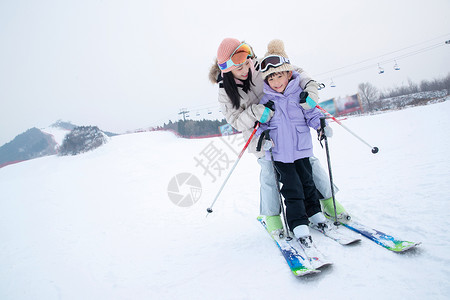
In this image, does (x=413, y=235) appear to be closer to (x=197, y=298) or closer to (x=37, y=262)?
(x=197, y=298)

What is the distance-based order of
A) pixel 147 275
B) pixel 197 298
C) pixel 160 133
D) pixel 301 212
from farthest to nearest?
pixel 160 133, pixel 147 275, pixel 301 212, pixel 197 298

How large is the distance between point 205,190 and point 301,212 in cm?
443

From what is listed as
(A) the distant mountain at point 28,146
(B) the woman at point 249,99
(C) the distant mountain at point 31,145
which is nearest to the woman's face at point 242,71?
(B) the woman at point 249,99

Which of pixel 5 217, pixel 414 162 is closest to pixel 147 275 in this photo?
pixel 414 162

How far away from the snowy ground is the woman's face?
76.2 inches

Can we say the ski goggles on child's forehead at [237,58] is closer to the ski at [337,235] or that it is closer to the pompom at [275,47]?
the pompom at [275,47]

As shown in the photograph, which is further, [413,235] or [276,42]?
[276,42]

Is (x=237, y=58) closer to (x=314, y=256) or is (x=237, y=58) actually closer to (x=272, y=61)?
(x=272, y=61)

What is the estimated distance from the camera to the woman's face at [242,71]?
2.48 m

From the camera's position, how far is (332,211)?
8.50 ft

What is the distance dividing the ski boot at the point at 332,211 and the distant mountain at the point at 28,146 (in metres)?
50.2

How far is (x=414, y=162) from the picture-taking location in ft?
13.6

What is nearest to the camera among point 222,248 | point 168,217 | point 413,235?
point 413,235

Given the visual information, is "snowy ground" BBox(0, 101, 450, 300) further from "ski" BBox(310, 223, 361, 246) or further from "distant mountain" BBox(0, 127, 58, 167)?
"distant mountain" BBox(0, 127, 58, 167)
